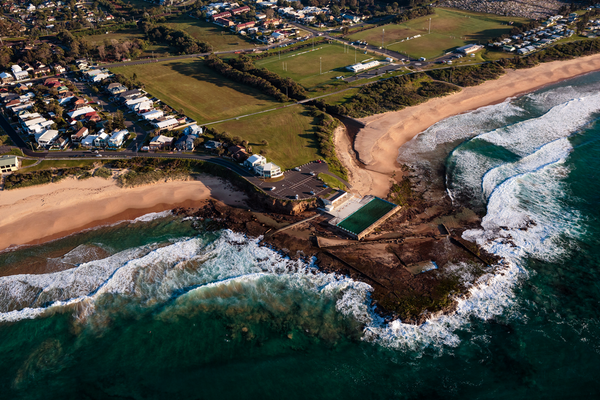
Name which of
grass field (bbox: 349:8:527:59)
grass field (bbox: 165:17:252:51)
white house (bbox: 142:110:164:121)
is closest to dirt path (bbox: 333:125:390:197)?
white house (bbox: 142:110:164:121)

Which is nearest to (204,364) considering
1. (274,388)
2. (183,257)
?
(274,388)

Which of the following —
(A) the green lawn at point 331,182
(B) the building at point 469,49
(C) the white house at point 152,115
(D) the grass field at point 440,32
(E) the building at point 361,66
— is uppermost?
(D) the grass field at point 440,32

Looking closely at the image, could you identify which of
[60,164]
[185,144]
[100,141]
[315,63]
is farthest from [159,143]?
[315,63]

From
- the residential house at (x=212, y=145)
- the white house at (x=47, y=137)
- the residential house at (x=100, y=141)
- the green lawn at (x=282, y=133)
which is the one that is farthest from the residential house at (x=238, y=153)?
the white house at (x=47, y=137)

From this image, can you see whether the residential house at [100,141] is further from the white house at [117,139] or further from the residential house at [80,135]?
the residential house at [80,135]

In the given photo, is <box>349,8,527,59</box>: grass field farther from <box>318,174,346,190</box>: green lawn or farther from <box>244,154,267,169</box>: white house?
<box>244,154,267,169</box>: white house
